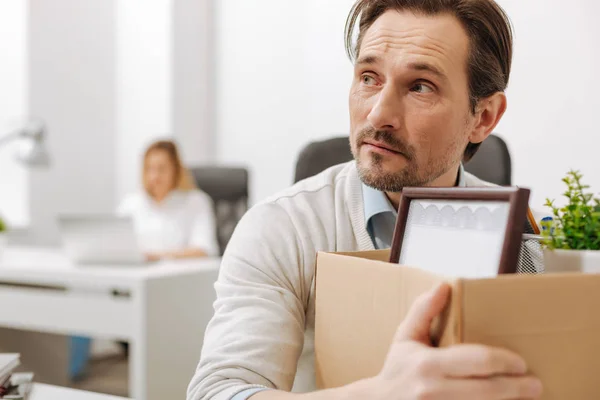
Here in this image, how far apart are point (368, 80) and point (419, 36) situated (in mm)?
98

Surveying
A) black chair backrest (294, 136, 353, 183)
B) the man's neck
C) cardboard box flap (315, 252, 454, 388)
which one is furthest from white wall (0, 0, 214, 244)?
cardboard box flap (315, 252, 454, 388)

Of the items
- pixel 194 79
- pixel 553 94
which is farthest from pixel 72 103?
pixel 553 94

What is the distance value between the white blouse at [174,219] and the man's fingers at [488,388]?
2769mm

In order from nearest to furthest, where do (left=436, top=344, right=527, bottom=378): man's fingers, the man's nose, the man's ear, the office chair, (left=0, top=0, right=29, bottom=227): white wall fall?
(left=436, top=344, right=527, bottom=378): man's fingers
the man's nose
the man's ear
the office chair
(left=0, top=0, right=29, bottom=227): white wall

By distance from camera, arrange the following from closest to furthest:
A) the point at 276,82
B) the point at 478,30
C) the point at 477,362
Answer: the point at 477,362
the point at 478,30
the point at 276,82

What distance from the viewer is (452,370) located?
51cm

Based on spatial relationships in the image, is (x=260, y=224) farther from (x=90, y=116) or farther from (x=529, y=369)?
(x=90, y=116)

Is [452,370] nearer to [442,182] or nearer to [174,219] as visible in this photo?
[442,182]

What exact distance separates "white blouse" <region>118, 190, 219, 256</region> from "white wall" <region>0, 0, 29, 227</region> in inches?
27.6

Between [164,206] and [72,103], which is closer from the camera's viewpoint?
[164,206]

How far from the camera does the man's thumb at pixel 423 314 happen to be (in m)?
0.52

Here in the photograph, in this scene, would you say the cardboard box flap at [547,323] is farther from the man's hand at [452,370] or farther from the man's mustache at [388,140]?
the man's mustache at [388,140]

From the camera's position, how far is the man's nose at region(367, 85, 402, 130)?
36.8 inches

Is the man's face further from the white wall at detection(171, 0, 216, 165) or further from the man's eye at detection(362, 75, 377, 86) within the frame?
the white wall at detection(171, 0, 216, 165)
